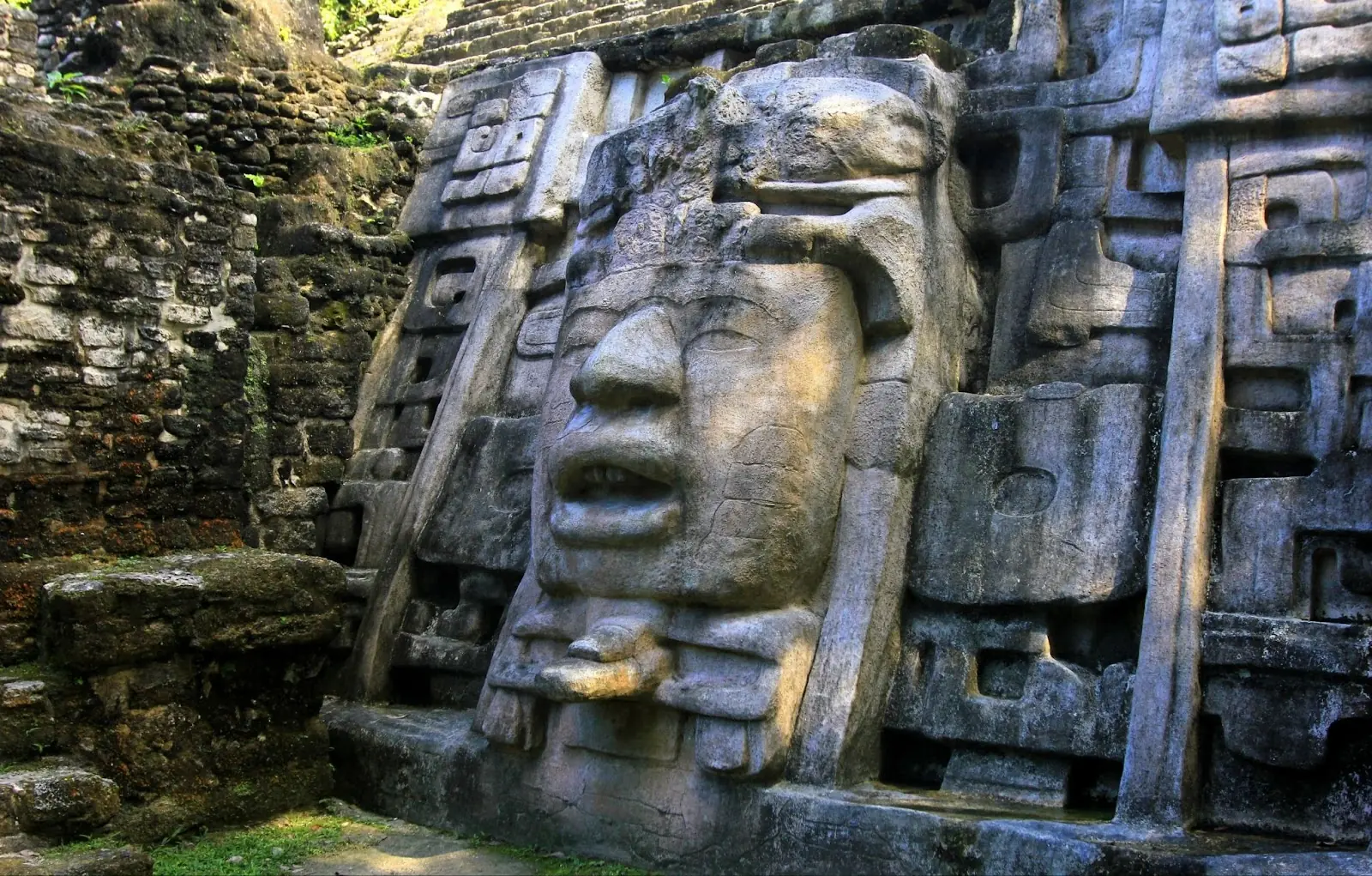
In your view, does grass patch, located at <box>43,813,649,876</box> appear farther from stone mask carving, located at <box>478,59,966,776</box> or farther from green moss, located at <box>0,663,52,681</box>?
green moss, located at <box>0,663,52,681</box>

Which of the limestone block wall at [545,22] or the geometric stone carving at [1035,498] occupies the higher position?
the limestone block wall at [545,22]

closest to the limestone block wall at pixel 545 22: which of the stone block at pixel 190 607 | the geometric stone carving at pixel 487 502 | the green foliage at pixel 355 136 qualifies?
the green foliage at pixel 355 136

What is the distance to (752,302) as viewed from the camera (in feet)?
14.4

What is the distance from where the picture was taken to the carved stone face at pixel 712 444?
4.21 metres

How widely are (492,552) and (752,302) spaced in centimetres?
161

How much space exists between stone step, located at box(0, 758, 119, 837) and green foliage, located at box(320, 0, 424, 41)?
8.61 metres

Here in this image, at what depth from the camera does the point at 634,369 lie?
14.1ft

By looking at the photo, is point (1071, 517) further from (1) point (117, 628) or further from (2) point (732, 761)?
(1) point (117, 628)

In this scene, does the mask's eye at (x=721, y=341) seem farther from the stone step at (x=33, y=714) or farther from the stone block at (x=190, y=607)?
the stone step at (x=33, y=714)

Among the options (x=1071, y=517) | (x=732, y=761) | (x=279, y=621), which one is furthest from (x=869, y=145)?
(x=279, y=621)

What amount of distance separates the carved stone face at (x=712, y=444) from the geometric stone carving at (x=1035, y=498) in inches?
13.2

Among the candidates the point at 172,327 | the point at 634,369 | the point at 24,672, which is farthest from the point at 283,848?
the point at 172,327

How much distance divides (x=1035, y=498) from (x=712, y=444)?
3.22 feet

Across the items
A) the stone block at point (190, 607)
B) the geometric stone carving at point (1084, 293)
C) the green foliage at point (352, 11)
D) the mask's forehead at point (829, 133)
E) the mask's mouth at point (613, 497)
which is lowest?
the stone block at point (190, 607)
